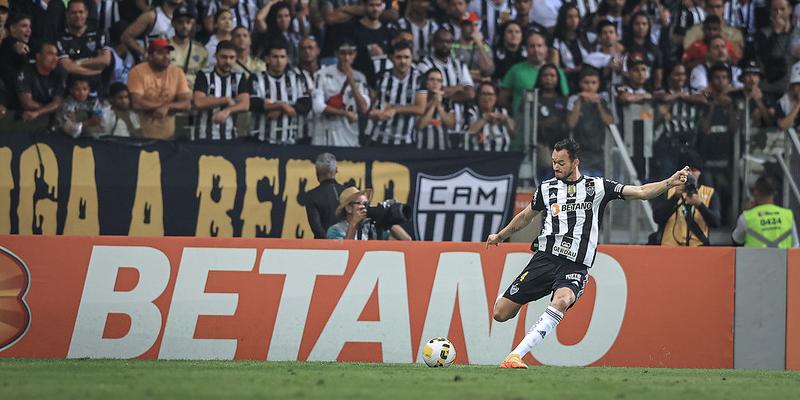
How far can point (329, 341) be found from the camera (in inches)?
533

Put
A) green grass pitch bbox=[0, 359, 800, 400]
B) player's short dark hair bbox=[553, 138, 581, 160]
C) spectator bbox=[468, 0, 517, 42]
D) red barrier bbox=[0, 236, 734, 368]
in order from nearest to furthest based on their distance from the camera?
green grass pitch bbox=[0, 359, 800, 400] < player's short dark hair bbox=[553, 138, 581, 160] < red barrier bbox=[0, 236, 734, 368] < spectator bbox=[468, 0, 517, 42]

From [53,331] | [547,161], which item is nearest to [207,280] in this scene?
[53,331]

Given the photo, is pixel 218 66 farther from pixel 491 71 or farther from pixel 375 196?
pixel 491 71

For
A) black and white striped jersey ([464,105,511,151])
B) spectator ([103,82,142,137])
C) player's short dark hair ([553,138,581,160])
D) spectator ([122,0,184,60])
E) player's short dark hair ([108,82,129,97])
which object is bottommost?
black and white striped jersey ([464,105,511,151])

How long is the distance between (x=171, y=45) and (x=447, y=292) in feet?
16.7

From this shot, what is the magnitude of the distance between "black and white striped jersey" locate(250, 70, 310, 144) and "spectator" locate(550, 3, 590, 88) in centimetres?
396

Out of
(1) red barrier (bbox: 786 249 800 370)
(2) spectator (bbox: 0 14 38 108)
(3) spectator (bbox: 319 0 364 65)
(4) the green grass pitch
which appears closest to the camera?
(4) the green grass pitch

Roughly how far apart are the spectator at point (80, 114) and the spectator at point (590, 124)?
18.5 feet

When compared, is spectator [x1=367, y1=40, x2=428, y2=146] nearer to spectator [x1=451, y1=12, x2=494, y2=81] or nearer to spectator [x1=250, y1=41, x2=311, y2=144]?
spectator [x1=250, y1=41, x2=311, y2=144]

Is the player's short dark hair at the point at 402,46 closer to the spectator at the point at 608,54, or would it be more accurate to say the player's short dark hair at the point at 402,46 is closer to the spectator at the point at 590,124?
the spectator at the point at 590,124

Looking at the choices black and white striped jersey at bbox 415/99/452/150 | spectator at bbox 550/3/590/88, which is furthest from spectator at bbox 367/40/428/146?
spectator at bbox 550/3/590/88

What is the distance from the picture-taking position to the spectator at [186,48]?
1650cm

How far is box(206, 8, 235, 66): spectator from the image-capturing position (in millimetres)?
16672

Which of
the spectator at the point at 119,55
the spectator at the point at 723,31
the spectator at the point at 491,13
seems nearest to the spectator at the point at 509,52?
the spectator at the point at 491,13
